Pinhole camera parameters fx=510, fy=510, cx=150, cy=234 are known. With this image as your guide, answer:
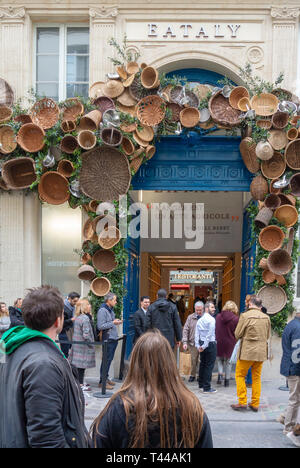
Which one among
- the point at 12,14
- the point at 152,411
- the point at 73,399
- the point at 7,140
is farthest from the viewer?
the point at 12,14

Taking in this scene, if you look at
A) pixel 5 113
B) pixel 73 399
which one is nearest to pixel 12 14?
pixel 5 113

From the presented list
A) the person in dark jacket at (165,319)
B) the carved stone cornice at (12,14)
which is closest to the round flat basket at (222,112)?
the person in dark jacket at (165,319)

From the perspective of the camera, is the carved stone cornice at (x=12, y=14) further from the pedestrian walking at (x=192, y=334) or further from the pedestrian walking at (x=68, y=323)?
the pedestrian walking at (x=192, y=334)

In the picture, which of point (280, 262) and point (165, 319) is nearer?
point (165, 319)

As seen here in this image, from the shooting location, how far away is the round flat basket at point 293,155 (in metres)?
9.21

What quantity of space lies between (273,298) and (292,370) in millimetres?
3356

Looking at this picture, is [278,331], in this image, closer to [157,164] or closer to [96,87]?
[157,164]

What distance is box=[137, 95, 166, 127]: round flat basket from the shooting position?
930cm

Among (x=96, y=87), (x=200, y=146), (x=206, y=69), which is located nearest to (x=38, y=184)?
(x=96, y=87)

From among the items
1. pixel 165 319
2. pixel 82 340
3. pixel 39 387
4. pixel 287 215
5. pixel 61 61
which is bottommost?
pixel 82 340

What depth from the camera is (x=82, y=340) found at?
8.31m

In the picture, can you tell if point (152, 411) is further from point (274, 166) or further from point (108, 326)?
point (274, 166)

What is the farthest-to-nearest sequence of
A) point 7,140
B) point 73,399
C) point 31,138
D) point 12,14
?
point 12,14 < point 7,140 < point 31,138 < point 73,399
